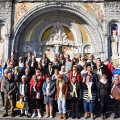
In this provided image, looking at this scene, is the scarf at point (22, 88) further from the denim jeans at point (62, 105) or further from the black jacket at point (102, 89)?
the black jacket at point (102, 89)

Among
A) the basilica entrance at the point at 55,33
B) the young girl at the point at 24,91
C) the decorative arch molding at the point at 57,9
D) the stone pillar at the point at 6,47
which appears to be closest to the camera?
the young girl at the point at 24,91

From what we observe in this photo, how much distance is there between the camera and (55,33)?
1705cm

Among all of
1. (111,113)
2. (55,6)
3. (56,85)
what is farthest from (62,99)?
(55,6)

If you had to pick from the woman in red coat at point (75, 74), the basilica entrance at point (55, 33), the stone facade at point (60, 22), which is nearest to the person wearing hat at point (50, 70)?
the woman in red coat at point (75, 74)

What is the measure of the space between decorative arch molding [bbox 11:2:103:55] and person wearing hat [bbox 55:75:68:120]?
8.19m

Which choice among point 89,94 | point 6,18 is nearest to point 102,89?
point 89,94

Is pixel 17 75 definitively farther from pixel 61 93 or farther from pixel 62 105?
pixel 62 105

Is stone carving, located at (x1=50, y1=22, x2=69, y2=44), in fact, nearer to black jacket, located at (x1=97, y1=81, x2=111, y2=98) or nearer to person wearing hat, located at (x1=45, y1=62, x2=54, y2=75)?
person wearing hat, located at (x1=45, y1=62, x2=54, y2=75)

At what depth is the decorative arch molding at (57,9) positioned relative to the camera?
16016 mm

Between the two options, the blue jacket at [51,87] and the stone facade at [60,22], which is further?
the stone facade at [60,22]

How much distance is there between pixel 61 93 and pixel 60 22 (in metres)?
9.64

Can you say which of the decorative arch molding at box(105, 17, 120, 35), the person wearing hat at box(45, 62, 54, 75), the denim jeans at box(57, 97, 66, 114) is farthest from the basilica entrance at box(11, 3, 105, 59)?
the denim jeans at box(57, 97, 66, 114)

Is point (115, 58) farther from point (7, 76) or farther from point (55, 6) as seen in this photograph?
point (7, 76)

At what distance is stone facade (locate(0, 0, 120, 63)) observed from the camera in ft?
52.5
